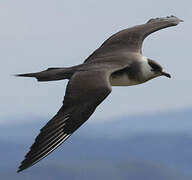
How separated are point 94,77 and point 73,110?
98cm

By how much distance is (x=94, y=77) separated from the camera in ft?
46.9

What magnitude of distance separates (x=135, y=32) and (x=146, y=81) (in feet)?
6.50

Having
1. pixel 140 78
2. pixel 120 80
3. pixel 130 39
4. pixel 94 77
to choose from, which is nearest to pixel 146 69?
pixel 140 78

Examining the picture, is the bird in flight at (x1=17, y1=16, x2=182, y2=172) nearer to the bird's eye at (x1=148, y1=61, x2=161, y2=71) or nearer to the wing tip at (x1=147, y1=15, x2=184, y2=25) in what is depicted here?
the bird's eye at (x1=148, y1=61, x2=161, y2=71)

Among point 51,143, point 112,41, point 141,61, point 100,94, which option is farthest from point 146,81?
point 51,143

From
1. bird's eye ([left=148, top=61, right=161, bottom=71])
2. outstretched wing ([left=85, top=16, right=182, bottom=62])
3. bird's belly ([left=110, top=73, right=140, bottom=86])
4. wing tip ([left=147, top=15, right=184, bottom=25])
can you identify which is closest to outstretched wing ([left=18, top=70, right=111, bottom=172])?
bird's belly ([left=110, top=73, right=140, bottom=86])

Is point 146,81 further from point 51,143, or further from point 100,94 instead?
point 51,143

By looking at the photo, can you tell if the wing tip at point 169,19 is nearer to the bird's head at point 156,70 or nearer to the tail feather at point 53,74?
the bird's head at point 156,70

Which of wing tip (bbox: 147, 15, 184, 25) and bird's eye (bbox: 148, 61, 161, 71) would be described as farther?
wing tip (bbox: 147, 15, 184, 25)

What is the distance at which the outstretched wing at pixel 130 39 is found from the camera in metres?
17.0

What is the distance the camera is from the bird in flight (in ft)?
42.3

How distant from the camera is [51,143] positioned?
41.9 feet

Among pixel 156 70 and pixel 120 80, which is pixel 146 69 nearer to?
pixel 156 70

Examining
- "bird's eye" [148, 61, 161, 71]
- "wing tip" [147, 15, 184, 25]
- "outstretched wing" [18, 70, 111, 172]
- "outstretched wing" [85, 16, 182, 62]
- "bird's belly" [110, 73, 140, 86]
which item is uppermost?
"wing tip" [147, 15, 184, 25]
